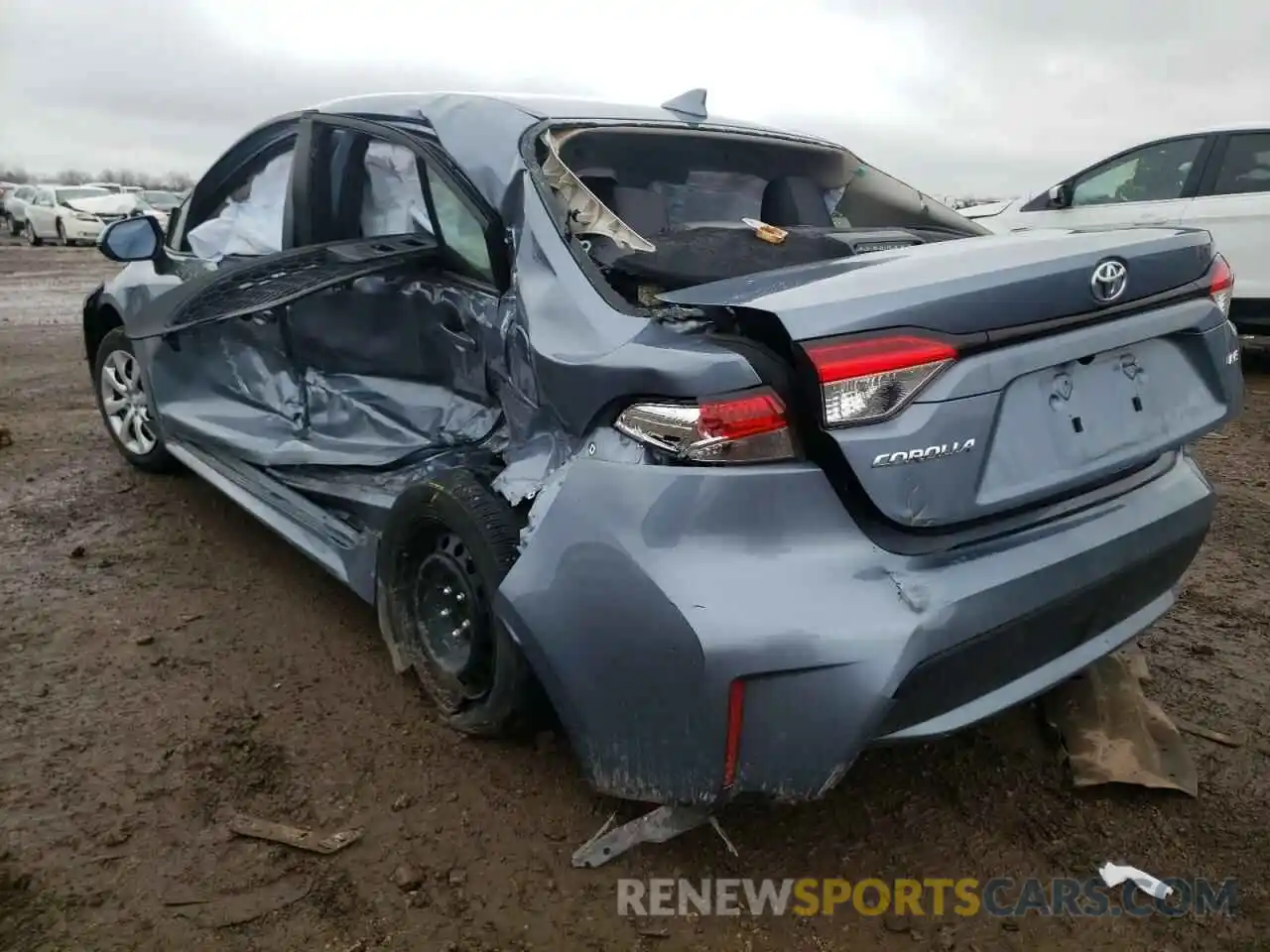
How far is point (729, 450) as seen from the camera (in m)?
1.75

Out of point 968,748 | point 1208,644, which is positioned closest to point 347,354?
point 968,748

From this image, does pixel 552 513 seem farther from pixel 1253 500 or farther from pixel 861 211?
pixel 1253 500

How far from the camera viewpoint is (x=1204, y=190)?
685 cm

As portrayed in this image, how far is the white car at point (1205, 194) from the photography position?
6.64 metres

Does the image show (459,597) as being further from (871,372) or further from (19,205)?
(19,205)

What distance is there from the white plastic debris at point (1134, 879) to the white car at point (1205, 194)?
5.31 metres

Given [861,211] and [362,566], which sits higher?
[861,211]

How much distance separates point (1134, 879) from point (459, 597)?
167cm

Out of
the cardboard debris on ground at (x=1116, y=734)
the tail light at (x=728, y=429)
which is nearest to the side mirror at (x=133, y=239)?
the tail light at (x=728, y=429)

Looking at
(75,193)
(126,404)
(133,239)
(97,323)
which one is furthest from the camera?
(75,193)

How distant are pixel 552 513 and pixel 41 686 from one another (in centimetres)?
184

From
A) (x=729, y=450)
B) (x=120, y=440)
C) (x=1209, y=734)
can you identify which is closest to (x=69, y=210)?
(x=120, y=440)

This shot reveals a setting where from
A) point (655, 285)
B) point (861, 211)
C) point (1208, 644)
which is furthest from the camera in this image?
point (861, 211)

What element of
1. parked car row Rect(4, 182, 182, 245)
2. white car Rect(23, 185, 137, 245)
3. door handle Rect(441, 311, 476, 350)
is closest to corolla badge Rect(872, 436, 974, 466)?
door handle Rect(441, 311, 476, 350)
